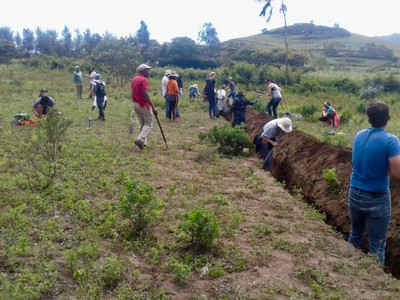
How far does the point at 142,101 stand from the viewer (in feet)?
31.4

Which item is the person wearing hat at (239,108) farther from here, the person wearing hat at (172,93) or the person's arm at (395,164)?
the person's arm at (395,164)

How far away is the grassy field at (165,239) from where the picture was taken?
3.94 metres

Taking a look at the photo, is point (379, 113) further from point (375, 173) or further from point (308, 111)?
point (308, 111)

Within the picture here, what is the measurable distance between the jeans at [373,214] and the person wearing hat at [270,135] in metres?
3.64

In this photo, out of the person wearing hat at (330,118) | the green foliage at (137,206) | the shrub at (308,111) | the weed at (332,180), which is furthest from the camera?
the shrub at (308,111)

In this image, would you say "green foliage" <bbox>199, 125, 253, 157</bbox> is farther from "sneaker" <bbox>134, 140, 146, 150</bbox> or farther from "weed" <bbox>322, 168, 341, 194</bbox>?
"weed" <bbox>322, 168, 341, 194</bbox>

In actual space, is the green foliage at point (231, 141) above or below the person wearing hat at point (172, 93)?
below

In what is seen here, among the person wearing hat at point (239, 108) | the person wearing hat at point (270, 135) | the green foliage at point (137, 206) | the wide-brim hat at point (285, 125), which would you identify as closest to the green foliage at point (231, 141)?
the person wearing hat at point (270, 135)

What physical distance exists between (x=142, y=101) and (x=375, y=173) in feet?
20.5

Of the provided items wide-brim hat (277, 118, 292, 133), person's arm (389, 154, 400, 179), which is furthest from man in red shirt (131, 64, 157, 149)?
person's arm (389, 154, 400, 179)

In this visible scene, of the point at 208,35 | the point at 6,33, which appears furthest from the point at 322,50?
the point at 6,33

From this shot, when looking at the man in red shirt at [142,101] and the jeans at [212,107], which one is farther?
the jeans at [212,107]

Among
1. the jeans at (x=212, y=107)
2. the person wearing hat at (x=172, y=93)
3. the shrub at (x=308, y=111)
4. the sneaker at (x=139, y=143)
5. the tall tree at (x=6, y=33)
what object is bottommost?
the shrub at (x=308, y=111)

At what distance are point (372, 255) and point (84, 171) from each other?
4.89 metres
